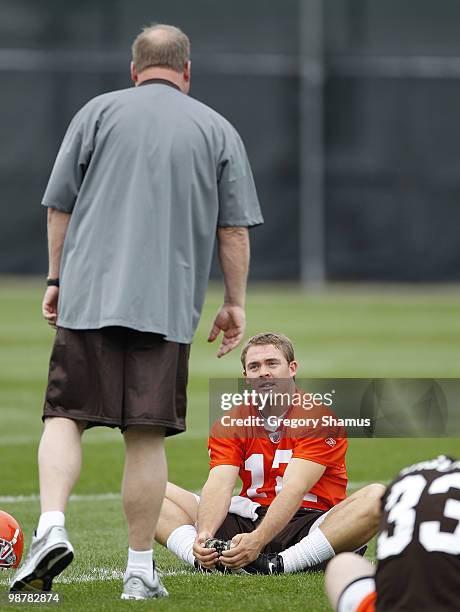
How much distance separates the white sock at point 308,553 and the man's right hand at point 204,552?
0.30 m

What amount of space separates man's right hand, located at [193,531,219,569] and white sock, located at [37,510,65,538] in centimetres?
92

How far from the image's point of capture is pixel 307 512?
5.82 meters

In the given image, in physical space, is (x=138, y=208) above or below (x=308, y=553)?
above

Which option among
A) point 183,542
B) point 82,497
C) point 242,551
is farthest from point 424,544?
point 82,497

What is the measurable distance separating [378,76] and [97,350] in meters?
21.5

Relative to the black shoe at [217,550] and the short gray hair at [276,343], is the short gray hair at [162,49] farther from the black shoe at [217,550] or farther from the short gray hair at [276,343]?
the black shoe at [217,550]

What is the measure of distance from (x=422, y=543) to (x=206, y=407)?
26.7ft

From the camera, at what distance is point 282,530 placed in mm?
5734

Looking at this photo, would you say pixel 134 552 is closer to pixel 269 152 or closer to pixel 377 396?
pixel 377 396

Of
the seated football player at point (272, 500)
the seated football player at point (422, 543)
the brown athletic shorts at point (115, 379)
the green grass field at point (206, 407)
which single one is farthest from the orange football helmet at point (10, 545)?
the seated football player at point (422, 543)

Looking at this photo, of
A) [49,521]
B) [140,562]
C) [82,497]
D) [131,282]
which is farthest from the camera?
[82,497]

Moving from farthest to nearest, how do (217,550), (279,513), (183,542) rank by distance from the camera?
(183,542) < (217,550) < (279,513)

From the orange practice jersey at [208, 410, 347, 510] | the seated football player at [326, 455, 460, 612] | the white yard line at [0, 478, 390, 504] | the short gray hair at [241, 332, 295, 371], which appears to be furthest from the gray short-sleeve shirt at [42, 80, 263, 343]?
the white yard line at [0, 478, 390, 504]

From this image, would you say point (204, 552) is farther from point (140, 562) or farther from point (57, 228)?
point (57, 228)
